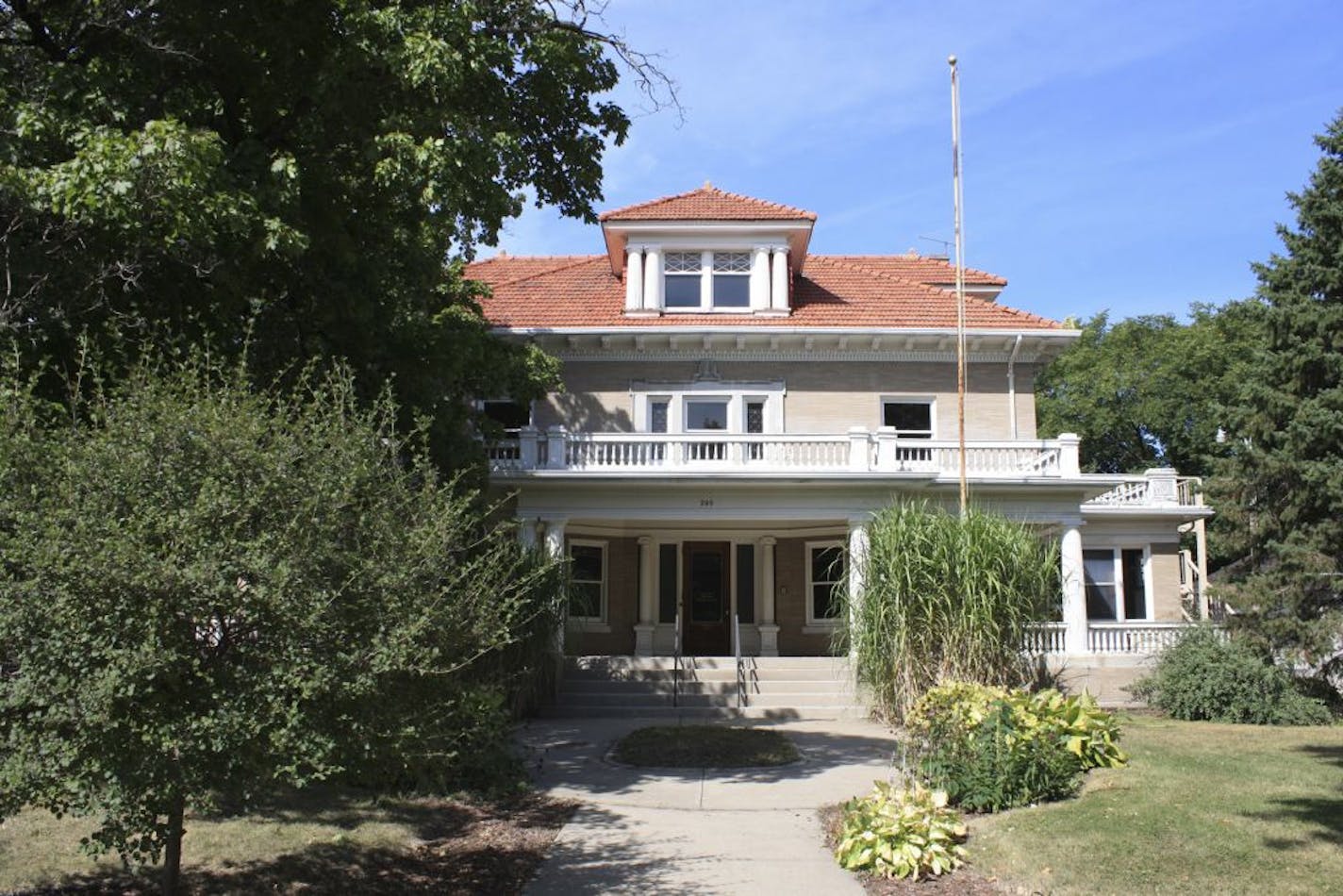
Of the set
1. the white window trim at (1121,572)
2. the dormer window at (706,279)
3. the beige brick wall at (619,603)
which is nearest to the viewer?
the beige brick wall at (619,603)

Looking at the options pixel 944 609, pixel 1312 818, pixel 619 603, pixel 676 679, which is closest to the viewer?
pixel 1312 818

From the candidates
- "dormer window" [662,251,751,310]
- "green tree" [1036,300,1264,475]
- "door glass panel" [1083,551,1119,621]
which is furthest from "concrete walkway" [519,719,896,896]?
"green tree" [1036,300,1264,475]

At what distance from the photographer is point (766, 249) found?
2223 centimetres

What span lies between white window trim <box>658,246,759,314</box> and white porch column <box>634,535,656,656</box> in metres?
5.00

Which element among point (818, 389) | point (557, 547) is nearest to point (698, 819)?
point (557, 547)

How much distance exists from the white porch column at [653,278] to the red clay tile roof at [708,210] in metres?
0.75

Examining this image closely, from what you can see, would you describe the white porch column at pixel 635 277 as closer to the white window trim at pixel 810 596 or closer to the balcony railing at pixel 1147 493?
the white window trim at pixel 810 596

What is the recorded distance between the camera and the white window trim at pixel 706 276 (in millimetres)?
22219

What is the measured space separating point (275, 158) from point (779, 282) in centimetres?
1327

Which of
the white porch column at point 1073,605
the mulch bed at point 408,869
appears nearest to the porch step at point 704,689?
the white porch column at point 1073,605

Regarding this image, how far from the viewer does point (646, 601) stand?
21781 mm

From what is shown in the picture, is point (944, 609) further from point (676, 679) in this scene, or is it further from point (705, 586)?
point (705, 586)

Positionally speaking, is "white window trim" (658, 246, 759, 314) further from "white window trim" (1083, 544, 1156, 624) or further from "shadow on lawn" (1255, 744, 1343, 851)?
"shadow on lawn" (1255, 744, 1343, 851)

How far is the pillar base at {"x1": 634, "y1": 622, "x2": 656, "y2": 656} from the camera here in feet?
70.2
